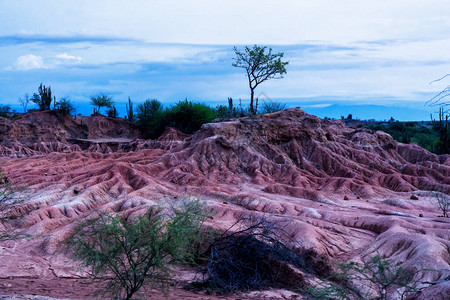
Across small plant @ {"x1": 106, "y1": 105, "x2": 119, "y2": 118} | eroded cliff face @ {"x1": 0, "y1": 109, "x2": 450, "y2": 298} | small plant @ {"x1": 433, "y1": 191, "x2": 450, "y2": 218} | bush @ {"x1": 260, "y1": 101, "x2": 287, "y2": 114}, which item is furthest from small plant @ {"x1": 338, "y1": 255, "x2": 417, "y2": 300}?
small plant @ {"x1": 106, "y1": 105, "x2": 119, "y2": 118}

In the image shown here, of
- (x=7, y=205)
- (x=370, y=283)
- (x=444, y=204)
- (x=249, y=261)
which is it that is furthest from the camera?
(x=444, y=204)

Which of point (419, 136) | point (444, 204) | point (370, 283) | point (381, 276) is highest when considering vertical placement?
point (381, 276)

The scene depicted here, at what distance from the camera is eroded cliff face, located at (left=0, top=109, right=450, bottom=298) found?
20.1 metres

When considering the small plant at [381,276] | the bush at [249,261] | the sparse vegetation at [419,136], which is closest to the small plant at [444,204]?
the bush at [249,261]

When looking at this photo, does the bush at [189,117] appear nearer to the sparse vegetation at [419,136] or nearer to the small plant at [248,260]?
the sparse vegetation at [419,136]

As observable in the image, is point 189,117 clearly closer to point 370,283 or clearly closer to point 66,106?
point 66,106

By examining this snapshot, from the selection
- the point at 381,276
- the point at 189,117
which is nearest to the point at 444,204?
the point at 381,276

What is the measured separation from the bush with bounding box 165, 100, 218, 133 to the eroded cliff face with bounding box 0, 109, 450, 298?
1908 cm

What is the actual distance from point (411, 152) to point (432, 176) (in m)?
5.84

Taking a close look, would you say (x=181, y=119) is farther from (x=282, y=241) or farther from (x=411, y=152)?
(x=282, y=241)

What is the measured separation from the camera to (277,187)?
30.8m

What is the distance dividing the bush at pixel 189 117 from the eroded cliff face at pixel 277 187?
1908 centimetres

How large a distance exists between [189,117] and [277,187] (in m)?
32.8

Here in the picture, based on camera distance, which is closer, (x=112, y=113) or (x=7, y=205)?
(x=7, y=205)
